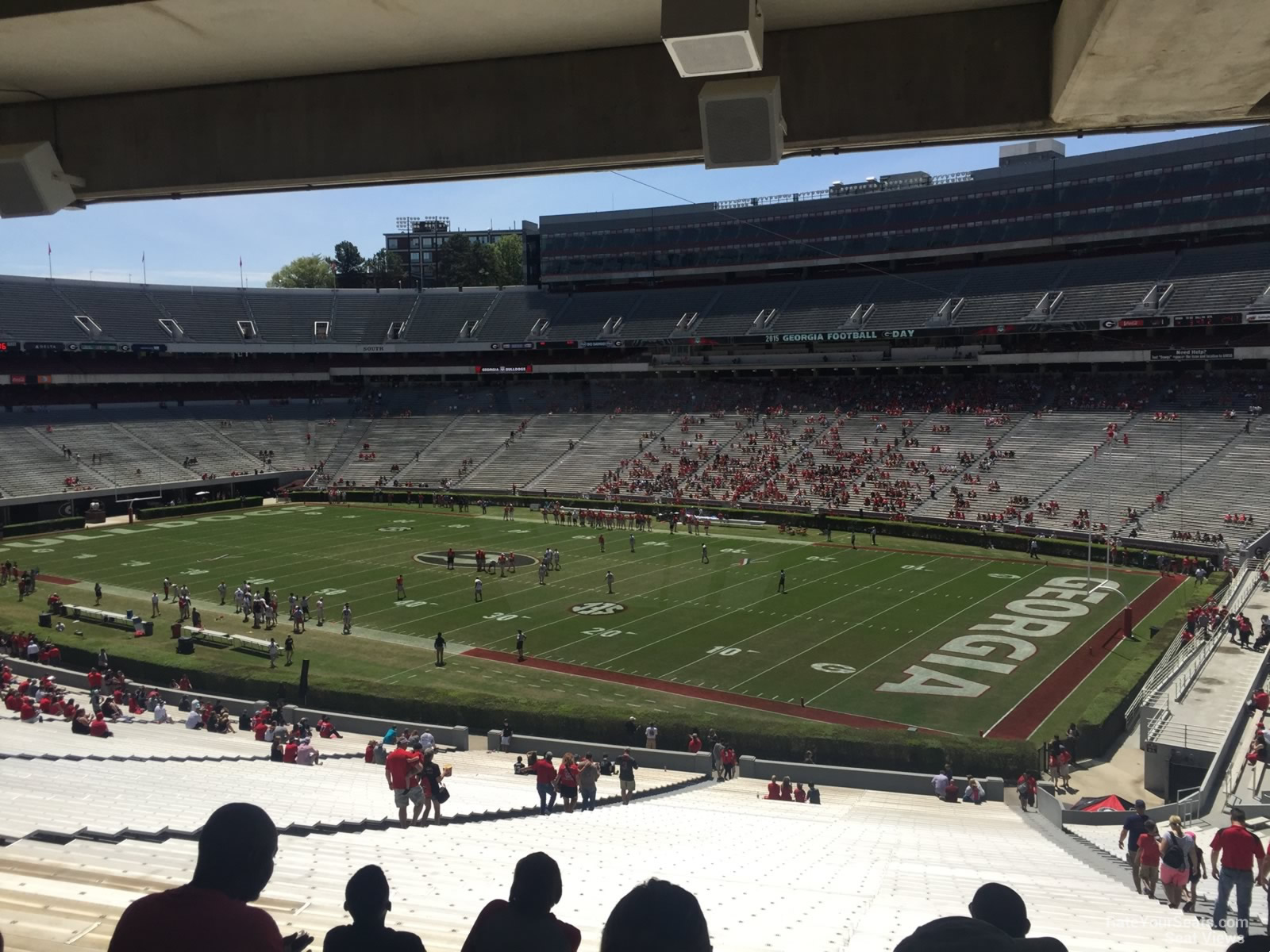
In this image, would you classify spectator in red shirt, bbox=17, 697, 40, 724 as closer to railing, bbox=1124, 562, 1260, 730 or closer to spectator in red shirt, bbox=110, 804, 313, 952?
spectator in red shirt, bbox=110, 804, 313, 952

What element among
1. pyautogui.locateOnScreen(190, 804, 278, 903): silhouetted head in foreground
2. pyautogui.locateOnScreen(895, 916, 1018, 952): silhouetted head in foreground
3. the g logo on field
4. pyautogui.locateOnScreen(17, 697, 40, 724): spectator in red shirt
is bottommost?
the g logo on field

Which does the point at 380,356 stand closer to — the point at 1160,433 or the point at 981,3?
the point at 1160,433

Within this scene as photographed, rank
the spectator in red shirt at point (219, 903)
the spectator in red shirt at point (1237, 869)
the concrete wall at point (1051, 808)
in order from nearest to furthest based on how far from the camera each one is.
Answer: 1. the spectator in red shirt at point (219, 903)
2. the spectator in red shirt at point (1237, 869)
3. the concrete wall at point (1051, 808)

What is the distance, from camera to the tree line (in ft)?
332

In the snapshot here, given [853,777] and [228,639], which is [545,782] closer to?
[853,777]

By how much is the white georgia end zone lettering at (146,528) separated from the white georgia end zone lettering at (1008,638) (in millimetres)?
35124

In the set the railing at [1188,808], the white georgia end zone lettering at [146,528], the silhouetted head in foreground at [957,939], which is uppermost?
the silhouetted head in foreground at [957,939]

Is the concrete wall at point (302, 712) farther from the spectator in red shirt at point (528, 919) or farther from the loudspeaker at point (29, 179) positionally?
the spectator in red shirt at point (528, 919)

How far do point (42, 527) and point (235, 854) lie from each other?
1939 inches

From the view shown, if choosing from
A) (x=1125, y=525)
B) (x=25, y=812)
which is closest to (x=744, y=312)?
(x=1125, y=525)

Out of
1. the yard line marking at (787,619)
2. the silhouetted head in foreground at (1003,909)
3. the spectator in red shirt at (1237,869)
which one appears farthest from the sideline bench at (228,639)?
the silhouetted head in foreground at (1003,909)

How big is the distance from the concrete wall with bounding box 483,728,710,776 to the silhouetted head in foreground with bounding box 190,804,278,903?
16.3 metres

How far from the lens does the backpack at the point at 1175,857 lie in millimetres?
9672

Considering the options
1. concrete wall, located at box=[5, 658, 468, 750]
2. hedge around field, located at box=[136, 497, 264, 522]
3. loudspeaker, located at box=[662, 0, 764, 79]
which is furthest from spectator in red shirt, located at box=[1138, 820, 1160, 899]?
hedge around field, located at box=[136, 497, 264, 522]
